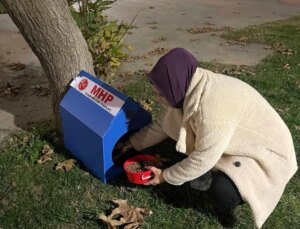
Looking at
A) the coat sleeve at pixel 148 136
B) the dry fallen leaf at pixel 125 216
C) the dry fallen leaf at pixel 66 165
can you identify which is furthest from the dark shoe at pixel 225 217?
the dry fallen leaf at pixel 66 165

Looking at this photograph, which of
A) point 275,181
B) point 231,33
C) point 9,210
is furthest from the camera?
point 231,33

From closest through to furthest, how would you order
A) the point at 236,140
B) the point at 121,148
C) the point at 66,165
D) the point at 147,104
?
1. the point at 236,140
2. the point at 121,148
3. the point at 66,165
4. the point at 147,104

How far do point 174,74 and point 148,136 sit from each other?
0.75 meters

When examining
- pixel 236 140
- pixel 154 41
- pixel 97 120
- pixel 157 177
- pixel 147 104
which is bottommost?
pixel 154 41

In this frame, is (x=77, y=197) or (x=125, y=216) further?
(x=77, y=197)

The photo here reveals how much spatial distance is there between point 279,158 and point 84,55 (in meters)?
1.59

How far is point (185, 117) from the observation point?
2346 mm

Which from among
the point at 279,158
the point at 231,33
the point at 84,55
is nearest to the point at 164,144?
the point at 84,55

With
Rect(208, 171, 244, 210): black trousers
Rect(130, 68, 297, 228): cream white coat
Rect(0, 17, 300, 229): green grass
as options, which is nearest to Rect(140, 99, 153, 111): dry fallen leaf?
Rect(0, 17, 300, 229): green grass

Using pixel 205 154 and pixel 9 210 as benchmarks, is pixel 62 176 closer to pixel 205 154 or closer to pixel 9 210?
pixel 9 210

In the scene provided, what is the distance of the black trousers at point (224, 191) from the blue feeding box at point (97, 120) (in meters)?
0.69

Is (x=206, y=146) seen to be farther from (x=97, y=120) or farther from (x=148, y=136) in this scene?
(x=97, y=120)

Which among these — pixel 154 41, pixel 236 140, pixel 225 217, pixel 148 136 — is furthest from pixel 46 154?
pixel 154 41

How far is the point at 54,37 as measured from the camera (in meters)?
2.90
